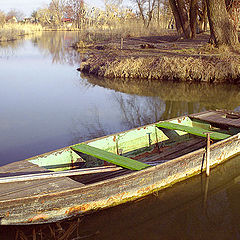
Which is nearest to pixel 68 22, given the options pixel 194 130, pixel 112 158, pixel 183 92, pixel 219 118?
pixel 183 92

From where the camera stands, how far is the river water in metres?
5.22

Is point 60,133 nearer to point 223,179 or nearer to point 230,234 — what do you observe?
point 223,179

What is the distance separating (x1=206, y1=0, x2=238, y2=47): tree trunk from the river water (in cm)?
352

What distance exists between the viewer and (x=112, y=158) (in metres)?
6.00

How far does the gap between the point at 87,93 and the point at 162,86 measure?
3426 mm

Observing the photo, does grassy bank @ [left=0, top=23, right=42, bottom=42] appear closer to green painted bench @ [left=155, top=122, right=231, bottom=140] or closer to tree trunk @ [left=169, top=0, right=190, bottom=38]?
tree trunk @ [left=169, top=0, right=190, bottom=38]

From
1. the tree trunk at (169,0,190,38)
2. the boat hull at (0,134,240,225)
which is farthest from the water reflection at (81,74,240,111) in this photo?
the tree trunk at (169,0,190,38)

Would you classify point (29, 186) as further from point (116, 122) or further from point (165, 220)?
point (116, 122)

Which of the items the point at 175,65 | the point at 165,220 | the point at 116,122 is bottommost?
the point at 165,220

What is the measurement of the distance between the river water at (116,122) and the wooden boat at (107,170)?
0.91 ft

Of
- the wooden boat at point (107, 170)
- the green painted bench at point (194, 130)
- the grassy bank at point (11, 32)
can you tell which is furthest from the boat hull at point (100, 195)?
the grassy bank at point (11, 32)

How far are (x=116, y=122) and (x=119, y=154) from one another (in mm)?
3070

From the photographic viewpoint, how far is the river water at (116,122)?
522cm

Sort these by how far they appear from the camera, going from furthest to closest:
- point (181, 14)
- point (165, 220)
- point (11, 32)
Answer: point (11, 32)
point (181, 14)
point (165, 220)
